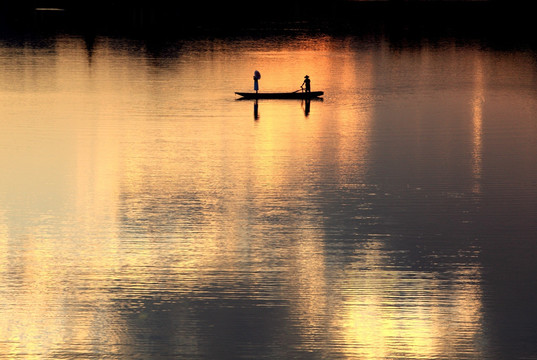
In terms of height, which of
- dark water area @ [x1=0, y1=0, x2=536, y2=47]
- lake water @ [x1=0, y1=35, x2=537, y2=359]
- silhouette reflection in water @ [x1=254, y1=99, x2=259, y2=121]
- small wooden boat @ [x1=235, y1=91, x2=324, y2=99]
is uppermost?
dark water area @ [x1=0, y1=0, x2=536, y2=47]

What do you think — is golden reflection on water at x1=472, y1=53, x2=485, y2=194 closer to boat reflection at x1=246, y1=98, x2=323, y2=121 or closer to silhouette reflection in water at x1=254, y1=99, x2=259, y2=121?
boat reflection at x1=246, y1=98, x2=323, y2=121

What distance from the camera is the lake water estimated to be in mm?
17844

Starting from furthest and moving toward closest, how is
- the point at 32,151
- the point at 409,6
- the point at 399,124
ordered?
the point at 409,6
the point at 399,124
the point at 32,151

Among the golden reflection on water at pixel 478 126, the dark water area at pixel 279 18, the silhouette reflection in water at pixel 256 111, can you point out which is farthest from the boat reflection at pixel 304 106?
the dark water area at pixel 279 18

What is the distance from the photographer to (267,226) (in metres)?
24.8

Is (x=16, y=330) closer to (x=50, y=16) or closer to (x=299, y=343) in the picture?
(x=299, y=343)

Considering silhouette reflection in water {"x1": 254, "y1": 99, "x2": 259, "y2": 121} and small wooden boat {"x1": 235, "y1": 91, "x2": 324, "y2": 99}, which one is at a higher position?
small wooden boat {"x1": 235, "y1": 91, "x2": 324, "y2": 99}

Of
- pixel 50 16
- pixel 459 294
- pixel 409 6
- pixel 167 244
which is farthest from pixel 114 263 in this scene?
pixel 409 6

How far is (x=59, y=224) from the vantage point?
2509cm

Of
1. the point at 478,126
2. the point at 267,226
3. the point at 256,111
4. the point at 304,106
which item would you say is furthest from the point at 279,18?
the point at 267,226

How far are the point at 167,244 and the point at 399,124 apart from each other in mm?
19979

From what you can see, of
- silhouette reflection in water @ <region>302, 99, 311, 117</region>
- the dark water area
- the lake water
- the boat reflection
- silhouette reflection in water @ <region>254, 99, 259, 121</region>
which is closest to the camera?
the lake water

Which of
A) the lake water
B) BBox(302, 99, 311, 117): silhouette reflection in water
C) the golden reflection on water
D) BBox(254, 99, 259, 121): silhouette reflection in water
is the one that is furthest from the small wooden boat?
the golden reflection on water

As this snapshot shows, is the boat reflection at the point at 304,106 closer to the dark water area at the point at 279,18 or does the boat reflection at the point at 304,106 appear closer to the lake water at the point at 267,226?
the lake water at the point at 267,226
